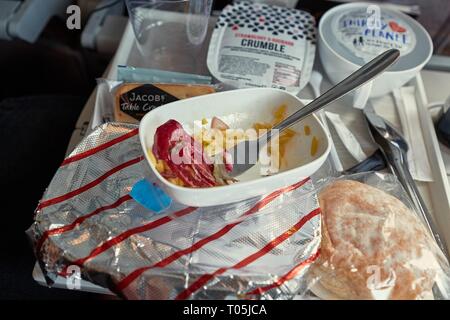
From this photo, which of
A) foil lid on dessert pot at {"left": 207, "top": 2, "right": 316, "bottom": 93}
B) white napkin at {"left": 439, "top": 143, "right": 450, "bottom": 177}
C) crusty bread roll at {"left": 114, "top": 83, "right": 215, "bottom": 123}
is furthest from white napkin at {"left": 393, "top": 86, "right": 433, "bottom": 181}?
crusty bread roll at {"left": 114, "top": 83, "right": 215, "bottom": 123}

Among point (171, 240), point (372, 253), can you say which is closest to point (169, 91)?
point (171, 240)

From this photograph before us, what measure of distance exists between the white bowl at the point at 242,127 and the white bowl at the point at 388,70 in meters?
0.17

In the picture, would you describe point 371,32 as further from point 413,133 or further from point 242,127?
point 242,127

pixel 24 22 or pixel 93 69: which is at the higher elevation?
pixel 24 22

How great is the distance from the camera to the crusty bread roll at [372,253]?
42 cm

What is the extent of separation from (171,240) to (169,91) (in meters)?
0.24

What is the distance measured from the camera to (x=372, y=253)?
427 mm

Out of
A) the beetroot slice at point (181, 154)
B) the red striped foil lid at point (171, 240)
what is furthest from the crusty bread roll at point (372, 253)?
the beetroot slice at point (181, 154)

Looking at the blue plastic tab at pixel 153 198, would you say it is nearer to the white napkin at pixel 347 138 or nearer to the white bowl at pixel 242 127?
the white bowl at pixel 242 127

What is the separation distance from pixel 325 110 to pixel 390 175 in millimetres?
154

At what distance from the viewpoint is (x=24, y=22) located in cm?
78

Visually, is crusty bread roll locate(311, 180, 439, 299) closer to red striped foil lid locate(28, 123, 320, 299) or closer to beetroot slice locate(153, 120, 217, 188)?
red striped foil lid locate(28, 123, 320, 299)

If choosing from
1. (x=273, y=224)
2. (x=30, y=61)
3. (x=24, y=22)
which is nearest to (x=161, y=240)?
(x=273, y=224)
